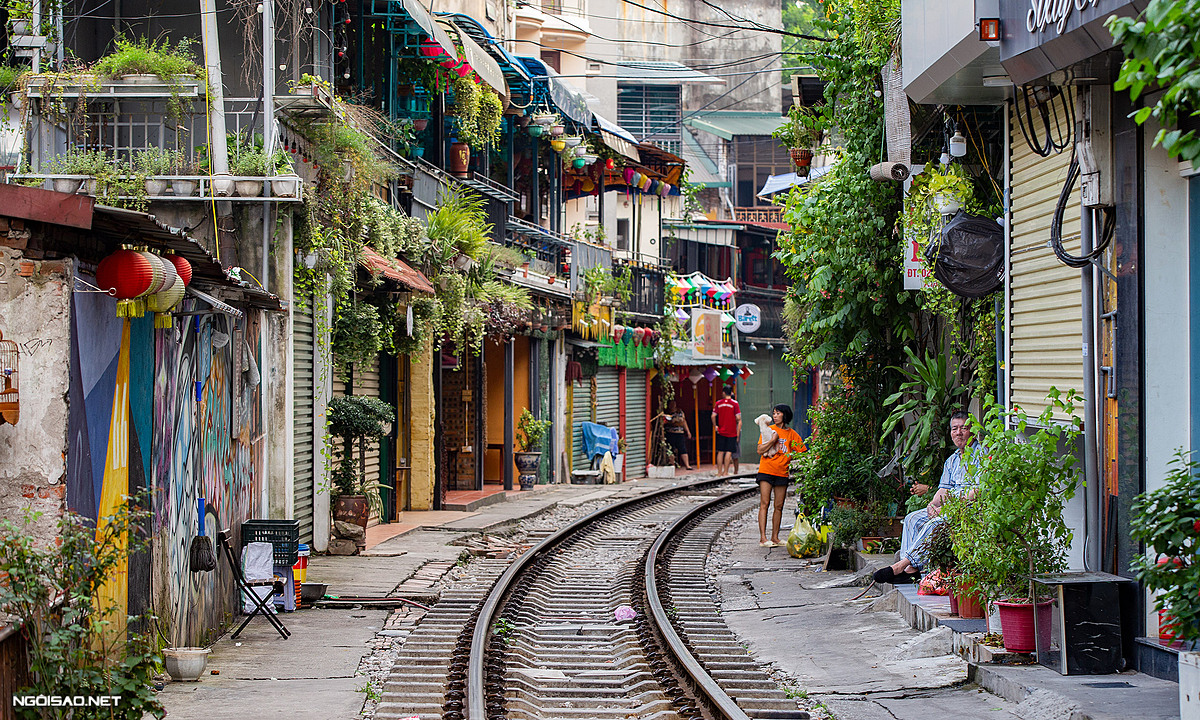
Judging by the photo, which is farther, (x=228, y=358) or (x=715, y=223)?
(x=715, y=223)

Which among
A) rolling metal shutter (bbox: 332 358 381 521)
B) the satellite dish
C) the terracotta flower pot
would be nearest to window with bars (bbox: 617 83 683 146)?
rolling metal shutter (bbox: 332 358 381 521)

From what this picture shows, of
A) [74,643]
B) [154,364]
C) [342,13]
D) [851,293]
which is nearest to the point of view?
[74,643]

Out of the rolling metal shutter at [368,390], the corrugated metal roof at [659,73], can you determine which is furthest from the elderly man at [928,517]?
the corrugated metal roof at [659,73]

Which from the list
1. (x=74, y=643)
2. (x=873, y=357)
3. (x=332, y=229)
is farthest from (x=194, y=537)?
(x=873, y=357)

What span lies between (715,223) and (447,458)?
64.4 ft

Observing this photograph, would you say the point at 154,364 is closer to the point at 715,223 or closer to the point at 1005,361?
the point at 1005,361

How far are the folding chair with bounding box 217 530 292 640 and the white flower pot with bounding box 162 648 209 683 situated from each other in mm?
1317

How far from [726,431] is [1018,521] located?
79.3ft

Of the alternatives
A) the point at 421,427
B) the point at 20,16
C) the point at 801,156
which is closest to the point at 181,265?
the point at 20,16

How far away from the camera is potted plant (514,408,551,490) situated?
25.4 metres

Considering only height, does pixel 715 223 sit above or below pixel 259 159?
above

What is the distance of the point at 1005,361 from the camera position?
10.1 meters

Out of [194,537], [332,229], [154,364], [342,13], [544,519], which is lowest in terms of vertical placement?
[544,519]

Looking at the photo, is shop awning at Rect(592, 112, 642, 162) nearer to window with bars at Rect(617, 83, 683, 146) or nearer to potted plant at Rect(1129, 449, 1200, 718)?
window with bars at Rect(617, 83, 683, 146)
